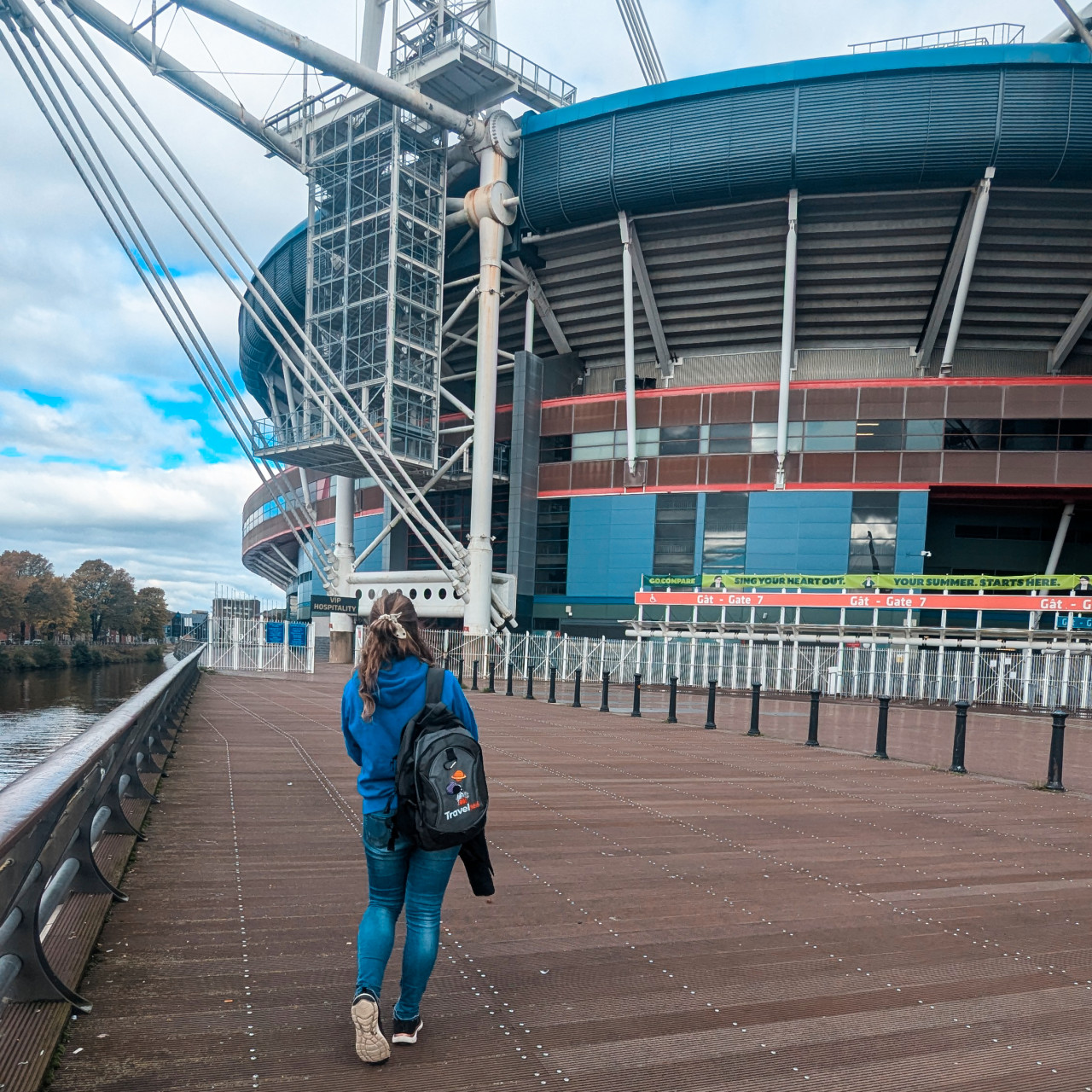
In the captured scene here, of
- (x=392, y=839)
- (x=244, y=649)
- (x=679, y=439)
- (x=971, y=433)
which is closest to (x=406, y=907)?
(x=392, y=839)

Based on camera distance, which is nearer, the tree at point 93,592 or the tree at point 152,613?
the tree at point 93,592

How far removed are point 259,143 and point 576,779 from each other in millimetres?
35061

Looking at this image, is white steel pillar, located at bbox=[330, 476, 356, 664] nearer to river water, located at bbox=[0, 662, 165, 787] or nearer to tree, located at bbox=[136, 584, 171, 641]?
river water, located at bbox=[0, 662, 165, 787]

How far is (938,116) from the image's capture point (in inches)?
1097

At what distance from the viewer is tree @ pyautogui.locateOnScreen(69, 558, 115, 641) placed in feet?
281

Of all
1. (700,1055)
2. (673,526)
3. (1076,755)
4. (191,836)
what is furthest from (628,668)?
(700,1055)

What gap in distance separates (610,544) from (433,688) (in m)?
34.7

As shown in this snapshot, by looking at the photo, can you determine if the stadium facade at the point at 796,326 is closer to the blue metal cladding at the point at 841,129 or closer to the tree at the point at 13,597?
the blue metal cladding at the point at 841,129

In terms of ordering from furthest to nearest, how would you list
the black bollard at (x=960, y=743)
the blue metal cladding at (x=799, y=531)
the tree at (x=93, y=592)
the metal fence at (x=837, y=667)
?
the tree at (x=93, y=592), the blue metal cladding at (x=799, y=531), the metal fence at (x=837, y=667), the black bollard at (x=960, y=743)

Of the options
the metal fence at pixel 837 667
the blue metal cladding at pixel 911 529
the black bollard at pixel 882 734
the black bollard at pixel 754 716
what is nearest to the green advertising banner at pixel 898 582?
the blue metal cladding at pixel 911 529

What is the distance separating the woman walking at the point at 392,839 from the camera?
299 centimetres

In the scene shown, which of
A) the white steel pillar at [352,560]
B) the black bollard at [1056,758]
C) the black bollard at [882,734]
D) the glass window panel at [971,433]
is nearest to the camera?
the black bollard at [1056,758]

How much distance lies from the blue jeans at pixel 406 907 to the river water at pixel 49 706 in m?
9.68

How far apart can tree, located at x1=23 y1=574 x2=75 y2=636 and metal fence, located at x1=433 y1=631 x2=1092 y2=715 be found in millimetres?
43248
